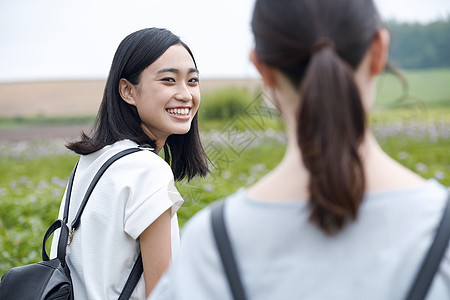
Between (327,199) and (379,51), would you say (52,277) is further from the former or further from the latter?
(379,51)

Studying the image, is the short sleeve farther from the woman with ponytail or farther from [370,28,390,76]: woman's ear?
[370,28,390,76]: woman's ear

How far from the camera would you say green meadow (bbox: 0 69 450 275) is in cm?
228

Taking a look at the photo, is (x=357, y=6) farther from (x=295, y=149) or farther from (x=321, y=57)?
(x=295, y=149)

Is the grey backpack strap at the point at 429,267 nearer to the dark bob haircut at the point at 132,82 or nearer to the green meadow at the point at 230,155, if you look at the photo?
the green meadow at the point at 230,155

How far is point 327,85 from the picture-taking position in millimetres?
826

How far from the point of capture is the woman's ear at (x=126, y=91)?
6.29ft

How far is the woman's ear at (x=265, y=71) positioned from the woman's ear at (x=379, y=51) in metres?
0.16

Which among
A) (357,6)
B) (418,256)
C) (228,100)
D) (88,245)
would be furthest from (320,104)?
(228,100)

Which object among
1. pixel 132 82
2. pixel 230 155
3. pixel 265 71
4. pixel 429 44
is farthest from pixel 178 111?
pixel 429 44

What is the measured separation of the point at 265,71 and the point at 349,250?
0.32 metres

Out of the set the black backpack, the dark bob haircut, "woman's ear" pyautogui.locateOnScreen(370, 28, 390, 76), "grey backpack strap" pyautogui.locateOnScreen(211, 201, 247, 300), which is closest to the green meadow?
"woman's ear" pyautogui.locateOnScreen(370, 28, 390, 76)

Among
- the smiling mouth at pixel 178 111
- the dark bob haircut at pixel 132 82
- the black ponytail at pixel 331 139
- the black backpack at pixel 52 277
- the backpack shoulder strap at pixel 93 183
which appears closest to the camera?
the black ponytail at pixel 331 139

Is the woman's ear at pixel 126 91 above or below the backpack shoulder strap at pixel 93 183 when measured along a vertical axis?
above

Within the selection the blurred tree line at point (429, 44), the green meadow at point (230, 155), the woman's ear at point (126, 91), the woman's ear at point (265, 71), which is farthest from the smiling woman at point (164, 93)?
the blurred tree line at point (429, 44)
